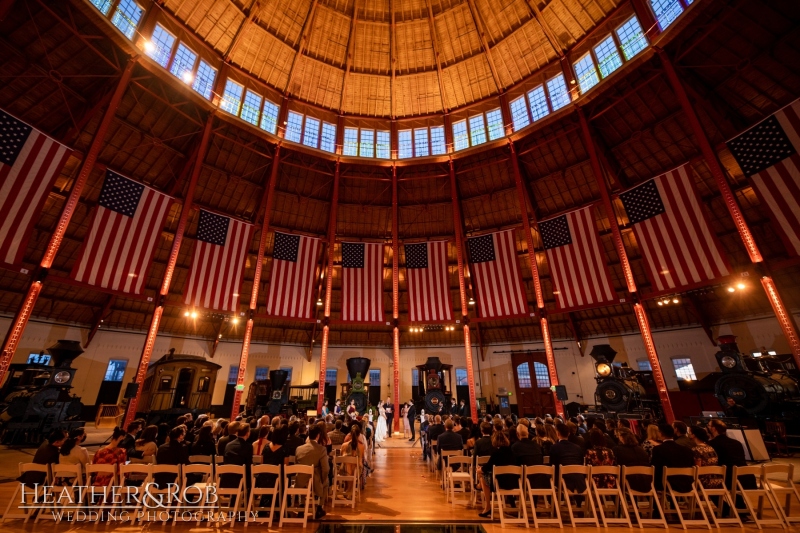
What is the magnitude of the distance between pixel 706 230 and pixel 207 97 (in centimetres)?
2252

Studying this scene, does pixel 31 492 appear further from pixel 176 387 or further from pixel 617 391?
pixel 617 391

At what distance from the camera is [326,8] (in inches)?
719

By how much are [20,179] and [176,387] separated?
461 inches

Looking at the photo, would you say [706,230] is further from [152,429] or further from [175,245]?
[175,245]

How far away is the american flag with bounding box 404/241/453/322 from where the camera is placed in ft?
60.5

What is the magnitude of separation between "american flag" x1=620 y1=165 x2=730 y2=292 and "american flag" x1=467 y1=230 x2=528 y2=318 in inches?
215

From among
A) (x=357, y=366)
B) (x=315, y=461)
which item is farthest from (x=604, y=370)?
(x=315, y=461)

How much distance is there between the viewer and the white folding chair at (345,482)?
6375 mm

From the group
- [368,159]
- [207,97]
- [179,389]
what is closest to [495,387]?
[368,159]

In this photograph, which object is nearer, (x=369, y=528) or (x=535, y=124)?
(x=369, y=528)

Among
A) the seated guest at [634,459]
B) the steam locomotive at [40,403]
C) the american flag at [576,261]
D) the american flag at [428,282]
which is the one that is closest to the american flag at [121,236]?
the steam locomotive at [40,403]

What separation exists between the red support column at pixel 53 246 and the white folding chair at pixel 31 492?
6.46m

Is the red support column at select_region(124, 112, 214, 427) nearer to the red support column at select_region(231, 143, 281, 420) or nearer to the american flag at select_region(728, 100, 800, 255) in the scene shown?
the red support column at select_region(231, 143, 281, 420)

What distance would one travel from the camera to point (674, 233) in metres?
13.4
